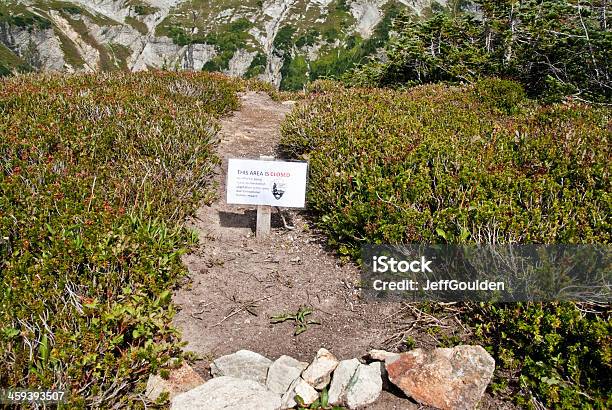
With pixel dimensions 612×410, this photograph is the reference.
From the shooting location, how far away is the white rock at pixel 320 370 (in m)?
3.69

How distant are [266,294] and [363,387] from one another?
201 cm

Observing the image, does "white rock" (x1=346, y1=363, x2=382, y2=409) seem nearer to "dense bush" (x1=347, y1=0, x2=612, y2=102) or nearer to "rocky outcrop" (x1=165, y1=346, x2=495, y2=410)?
"rocky outcrop" (x1=165, y1=346, x2=495, y2=410)

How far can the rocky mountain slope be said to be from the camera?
149625 millimetres

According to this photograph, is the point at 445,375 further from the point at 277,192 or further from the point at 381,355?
the point at 277,192

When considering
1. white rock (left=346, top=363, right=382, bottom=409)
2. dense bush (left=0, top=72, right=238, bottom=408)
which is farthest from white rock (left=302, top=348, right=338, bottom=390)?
dense bush (left=0, top=72, right=238, bottom=408)

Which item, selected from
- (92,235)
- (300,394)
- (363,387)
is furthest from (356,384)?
(92,235)

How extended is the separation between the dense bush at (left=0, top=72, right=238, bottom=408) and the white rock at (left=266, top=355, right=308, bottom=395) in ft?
2.99

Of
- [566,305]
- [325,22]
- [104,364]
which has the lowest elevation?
[104,364]

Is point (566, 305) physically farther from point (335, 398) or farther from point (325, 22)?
point (325, 22)

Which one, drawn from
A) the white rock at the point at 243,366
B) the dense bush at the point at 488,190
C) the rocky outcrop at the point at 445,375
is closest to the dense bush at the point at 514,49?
the dense bush at the point at 488,190

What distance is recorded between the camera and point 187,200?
691 centimetres

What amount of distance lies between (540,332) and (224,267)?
3685 mm

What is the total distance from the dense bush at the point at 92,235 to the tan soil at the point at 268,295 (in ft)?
1.12

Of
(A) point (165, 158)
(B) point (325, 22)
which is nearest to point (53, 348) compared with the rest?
(A) point (165, 158)
